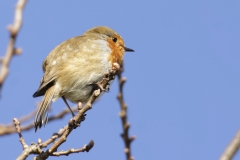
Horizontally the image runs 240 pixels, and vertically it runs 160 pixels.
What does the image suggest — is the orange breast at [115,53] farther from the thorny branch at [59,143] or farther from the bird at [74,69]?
the thorny branch at [59,143]

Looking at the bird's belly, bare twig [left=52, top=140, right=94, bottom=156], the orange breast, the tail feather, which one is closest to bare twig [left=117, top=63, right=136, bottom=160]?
bare twig [left=52, top=140, right=94, bottom=156]

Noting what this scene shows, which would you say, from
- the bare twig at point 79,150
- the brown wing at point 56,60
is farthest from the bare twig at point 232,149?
the brown wing at point 56,60

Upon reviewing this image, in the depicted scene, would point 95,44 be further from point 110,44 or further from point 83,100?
point 83,100

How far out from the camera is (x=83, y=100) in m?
6.07

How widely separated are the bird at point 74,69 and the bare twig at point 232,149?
410 centimetres

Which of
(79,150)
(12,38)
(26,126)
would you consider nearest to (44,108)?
(26,126)

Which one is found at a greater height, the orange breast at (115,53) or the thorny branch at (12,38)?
the thorny branch at (12,38)

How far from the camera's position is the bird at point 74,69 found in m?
5.83

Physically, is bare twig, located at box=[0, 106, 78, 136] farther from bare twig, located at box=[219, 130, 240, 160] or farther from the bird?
bare twig, located at box=[219, 130, 240, 160]

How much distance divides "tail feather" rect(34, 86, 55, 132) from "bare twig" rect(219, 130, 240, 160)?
3555mm

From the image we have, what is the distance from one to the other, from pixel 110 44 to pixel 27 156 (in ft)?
11.6

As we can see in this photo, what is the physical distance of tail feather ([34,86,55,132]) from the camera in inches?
193

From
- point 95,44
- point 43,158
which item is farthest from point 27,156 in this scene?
point 95,44

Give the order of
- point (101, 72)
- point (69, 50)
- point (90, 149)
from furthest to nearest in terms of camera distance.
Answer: point (69, 50), point (101, 72), point (90, 149)
